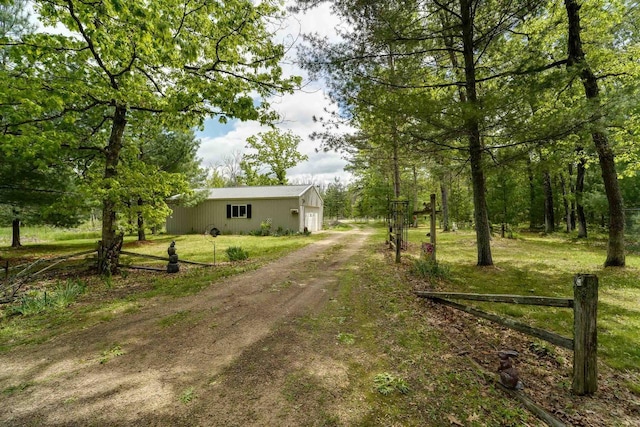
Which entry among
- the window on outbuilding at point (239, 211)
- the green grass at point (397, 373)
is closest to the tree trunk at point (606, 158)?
the green grass at point (397, 373)

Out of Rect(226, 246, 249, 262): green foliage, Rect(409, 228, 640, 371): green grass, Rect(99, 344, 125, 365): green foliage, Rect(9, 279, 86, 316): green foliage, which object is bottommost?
Rect(409, 228, 640, 371): green grass

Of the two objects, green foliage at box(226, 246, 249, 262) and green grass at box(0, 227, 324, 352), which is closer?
green grass at box(0, 227, 324, 352)

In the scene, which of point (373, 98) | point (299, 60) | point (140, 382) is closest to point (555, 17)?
point (373, 98)

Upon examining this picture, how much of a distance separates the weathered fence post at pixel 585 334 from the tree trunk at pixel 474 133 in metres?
4.73

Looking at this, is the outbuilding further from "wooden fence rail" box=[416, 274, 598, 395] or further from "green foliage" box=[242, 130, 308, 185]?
"wooden fence rail" box=[416, 274, 598, 395]

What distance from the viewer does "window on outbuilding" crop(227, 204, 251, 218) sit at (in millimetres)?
20734

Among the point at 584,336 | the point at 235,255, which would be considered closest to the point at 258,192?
the point at 235,255

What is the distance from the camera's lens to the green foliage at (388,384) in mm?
2754

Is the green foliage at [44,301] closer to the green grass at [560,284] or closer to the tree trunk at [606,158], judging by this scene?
the green grass at [560,284]

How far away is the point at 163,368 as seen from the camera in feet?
10.3

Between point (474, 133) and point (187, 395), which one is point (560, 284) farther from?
point (187, 395)

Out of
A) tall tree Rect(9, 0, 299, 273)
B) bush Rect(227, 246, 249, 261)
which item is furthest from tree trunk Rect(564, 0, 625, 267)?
bush Rect(227, 246, 249, 261)

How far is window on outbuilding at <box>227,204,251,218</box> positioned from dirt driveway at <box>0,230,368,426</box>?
15.5 m

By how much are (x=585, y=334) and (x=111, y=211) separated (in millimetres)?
9706
